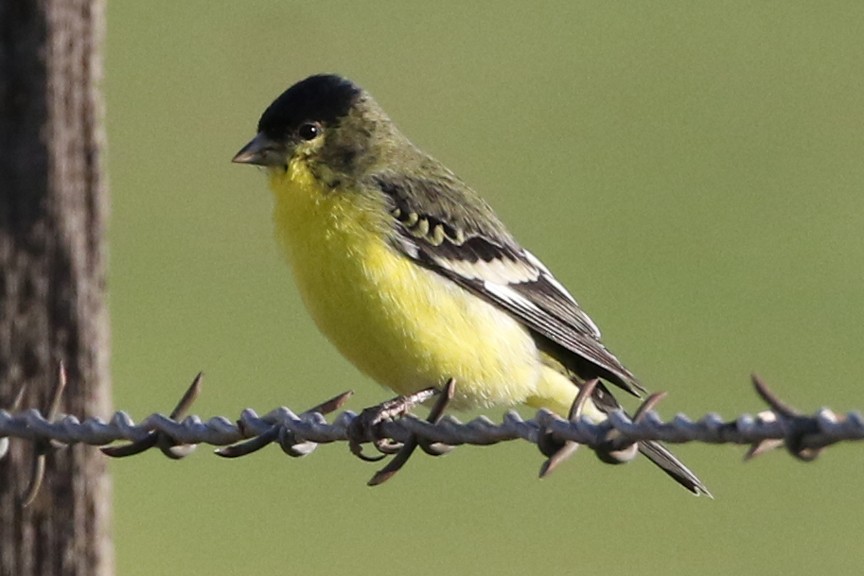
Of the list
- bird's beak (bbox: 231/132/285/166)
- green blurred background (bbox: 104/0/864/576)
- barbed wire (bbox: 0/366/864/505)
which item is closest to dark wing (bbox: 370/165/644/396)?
bird's beak (bbox: 231/132/285/166)

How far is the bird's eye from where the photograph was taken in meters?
5.70

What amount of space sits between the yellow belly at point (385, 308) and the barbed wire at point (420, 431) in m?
0.62

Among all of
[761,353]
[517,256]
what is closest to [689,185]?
[761,353]

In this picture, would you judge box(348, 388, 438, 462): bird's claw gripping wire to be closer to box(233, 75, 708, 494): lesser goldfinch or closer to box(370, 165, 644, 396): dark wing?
box(233, 75, 708, 494): lesser goldfinch

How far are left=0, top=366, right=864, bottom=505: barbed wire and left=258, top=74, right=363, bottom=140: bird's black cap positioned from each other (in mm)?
1534

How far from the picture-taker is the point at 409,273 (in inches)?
208

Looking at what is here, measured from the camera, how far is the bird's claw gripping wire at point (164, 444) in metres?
3.59

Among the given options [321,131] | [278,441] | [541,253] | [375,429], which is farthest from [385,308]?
[541,253]

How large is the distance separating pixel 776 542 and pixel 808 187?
473cm

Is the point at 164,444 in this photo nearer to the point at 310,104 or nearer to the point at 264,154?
the point at 264,154

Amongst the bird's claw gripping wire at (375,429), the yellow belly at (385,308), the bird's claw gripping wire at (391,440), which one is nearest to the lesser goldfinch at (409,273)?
the yellow belly at (385,308)

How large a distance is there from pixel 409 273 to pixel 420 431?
1682 millimetres

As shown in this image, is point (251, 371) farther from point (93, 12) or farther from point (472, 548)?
point (93, 12)

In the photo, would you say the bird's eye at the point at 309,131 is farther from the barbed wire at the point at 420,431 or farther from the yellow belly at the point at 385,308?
the barbed wire at the point at 420,431
